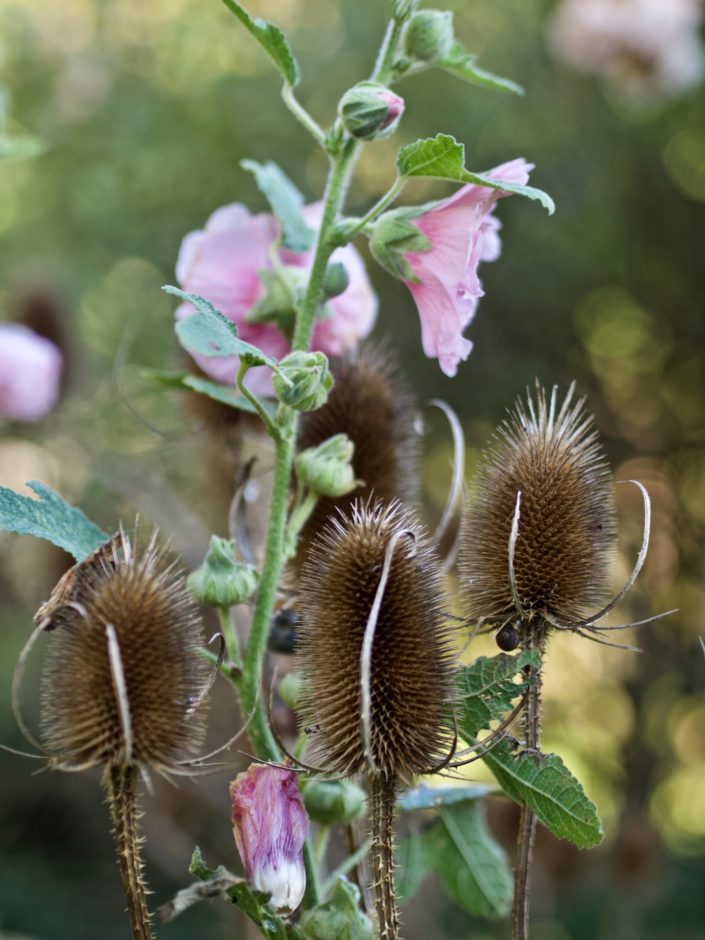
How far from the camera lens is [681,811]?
3039 mm

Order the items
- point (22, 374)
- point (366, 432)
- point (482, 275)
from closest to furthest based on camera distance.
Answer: point (366, 432) < point (22, 374) < point (482, 275)

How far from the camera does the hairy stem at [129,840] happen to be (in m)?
0.46

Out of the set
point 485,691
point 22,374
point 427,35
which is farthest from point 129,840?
point 22,374

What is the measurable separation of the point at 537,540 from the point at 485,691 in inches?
2.8

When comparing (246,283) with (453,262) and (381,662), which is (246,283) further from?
(381,662)

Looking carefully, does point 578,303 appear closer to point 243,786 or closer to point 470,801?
point 470,801

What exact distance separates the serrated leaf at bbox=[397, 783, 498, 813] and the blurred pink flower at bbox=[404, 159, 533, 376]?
0.83ft

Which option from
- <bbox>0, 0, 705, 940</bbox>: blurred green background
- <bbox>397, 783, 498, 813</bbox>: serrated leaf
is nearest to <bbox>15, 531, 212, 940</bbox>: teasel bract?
<bbox>397, 783, 498, 813</bbox>: serrated leaf

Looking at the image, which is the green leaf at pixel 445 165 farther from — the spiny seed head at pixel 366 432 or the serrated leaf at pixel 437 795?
the serrated leaf at pixel 437 795

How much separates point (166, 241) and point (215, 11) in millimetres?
534

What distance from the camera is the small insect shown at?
0.47 metres

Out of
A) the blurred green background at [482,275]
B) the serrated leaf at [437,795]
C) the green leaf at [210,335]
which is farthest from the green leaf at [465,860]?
the blurred green background at [482,275]

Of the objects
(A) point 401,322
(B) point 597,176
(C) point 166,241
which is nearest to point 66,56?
(C) point 166,241

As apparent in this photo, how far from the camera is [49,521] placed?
1.71 ft
